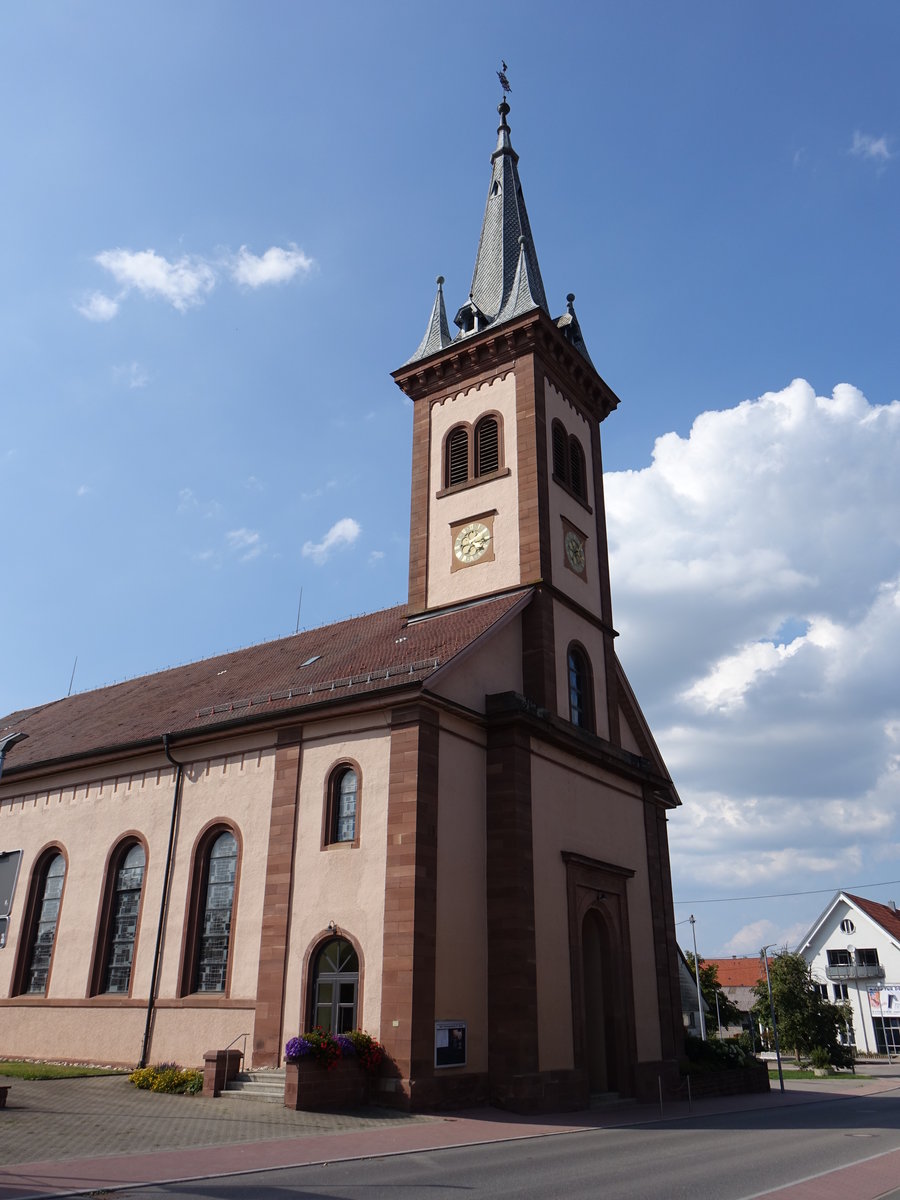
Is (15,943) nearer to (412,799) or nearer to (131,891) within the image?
(131,891)

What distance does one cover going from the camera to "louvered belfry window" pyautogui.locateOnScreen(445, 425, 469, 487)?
29.2m

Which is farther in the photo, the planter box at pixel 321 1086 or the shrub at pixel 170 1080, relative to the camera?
the shrub at pixel 170 1080

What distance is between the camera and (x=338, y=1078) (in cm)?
1731

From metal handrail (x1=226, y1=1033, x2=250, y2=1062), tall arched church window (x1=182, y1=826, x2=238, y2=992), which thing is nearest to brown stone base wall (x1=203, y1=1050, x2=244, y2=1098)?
metal handrail (x1=226, y1=1033, x2=250, y2=1062)

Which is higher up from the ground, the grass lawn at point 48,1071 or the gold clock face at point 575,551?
the gold clock face at point 575,551

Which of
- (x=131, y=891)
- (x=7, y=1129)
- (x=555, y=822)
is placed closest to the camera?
(x=7, y=1129)

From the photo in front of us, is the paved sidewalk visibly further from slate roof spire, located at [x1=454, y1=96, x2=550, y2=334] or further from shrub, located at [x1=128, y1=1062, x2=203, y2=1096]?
slate roof spire, located at [x1=454, y1=96, x2=550, y2=334]

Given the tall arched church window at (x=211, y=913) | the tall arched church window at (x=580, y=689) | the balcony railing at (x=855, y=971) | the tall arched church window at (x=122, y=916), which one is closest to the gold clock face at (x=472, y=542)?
the tall arched church window at (x=580, y=689)

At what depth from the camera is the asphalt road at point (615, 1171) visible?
1011 centimetres

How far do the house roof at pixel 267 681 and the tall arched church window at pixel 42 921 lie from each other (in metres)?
2.96

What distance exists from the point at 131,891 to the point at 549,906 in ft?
34.9

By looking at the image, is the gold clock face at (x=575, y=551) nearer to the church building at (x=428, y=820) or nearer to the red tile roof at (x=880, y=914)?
the church building at (x=428, y=820)

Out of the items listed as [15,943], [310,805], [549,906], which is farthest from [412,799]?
[15,943]

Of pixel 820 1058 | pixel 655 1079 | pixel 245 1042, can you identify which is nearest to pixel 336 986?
pixel 245 1042
